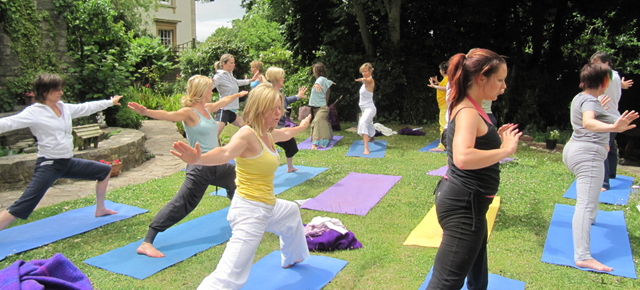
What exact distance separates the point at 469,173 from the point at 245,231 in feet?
4.97

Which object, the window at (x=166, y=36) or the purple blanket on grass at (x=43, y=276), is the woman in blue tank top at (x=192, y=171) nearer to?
the purple blanket on grass at (x=43, y=276)

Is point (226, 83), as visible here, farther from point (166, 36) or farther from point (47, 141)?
point (166, 36)

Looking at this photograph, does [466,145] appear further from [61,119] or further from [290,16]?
[290,16]

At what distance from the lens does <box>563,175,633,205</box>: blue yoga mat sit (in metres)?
5.72

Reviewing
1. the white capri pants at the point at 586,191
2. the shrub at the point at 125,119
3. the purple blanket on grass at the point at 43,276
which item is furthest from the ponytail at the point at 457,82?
the shrub at the point at 125,119

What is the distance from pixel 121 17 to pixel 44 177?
19229mm

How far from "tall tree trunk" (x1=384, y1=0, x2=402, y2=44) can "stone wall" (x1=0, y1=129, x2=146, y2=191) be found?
8.01 m

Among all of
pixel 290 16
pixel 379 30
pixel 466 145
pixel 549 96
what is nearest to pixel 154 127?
pixel 290 16

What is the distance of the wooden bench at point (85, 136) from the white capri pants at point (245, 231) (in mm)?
5088

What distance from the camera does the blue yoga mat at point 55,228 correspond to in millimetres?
4340

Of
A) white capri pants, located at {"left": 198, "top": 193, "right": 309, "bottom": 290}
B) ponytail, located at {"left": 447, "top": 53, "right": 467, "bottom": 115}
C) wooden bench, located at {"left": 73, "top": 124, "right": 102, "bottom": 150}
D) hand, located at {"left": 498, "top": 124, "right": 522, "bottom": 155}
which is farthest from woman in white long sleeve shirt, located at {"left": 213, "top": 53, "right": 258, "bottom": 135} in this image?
hand, located at {"left": 498, "top": 124, "right": 522, "bottom": 155}

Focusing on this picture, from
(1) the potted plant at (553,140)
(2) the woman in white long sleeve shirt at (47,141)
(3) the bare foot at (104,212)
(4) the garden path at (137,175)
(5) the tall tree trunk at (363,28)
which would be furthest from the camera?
(5) the tall tree trunk at (363,28)

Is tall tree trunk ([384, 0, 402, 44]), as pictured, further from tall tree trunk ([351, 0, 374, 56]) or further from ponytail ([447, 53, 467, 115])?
ponytail ([447, 53, 467, 115])

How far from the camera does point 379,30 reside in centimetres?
1375
